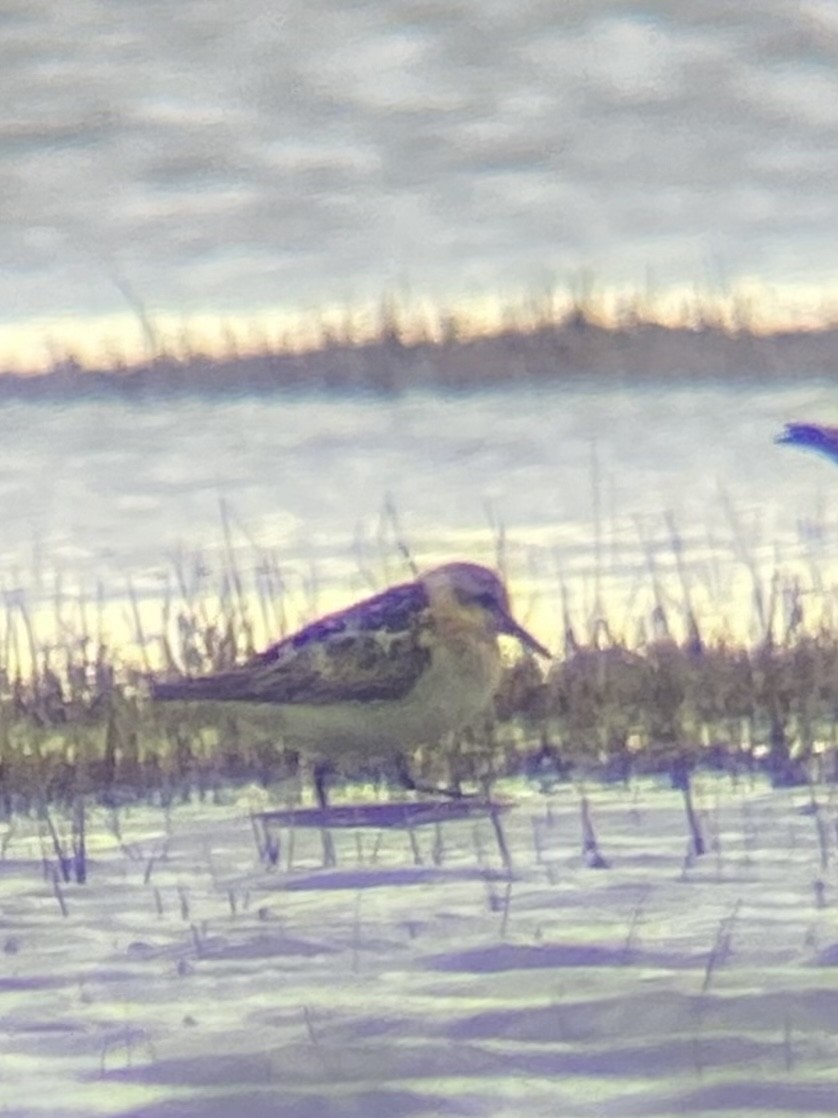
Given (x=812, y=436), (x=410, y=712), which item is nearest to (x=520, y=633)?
(x=410, y=712)

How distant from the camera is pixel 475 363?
4.66 metres

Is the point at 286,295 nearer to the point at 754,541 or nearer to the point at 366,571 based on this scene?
the point at 366,571

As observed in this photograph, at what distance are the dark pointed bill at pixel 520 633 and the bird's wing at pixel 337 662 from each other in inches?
5.8

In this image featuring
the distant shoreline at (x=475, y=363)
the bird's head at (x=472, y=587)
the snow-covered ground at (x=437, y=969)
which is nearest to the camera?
the snow-covered ground at (x=437, y=969)

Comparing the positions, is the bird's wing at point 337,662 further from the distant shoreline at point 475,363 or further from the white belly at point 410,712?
the distant shoreline at point 475,363

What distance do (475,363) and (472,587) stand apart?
0.45 m

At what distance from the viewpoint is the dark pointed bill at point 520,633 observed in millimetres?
4684

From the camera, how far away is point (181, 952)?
3.87m

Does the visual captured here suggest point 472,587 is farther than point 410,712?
No

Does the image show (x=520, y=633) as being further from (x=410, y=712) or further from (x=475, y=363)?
(x=475, y=363)

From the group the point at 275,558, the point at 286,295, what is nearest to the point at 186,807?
the point at 275,558

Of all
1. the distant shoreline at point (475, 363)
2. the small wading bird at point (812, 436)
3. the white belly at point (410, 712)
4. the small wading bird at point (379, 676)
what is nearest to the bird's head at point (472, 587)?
the small wading bird at point (379, 676)

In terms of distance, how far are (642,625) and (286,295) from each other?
101 centimetres

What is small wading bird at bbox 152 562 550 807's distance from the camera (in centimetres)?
463
